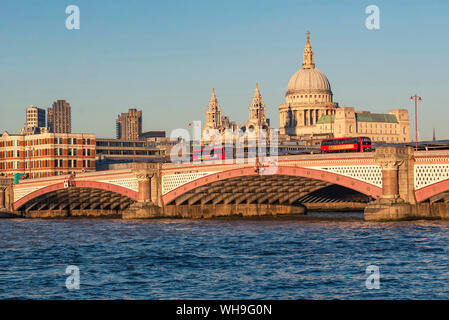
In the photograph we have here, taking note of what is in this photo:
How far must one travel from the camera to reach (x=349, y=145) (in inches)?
3755

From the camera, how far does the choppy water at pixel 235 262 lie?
1352 inches

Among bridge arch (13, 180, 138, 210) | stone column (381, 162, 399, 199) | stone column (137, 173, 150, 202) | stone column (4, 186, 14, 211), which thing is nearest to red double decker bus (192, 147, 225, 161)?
stone column (137, 173, 150, 202)

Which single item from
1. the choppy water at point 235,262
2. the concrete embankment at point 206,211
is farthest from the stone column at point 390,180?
the concrete embankment at point 206,211

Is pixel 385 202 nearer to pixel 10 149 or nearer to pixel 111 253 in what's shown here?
pixel 111 253

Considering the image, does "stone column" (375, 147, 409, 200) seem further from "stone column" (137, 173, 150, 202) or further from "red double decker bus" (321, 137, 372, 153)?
"stone column" (137, 173, 150, 202)

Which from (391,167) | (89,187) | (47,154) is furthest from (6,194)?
(391,167)

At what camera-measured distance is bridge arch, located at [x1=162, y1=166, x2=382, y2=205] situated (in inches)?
3105

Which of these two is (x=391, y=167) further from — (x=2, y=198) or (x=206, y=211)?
(x=2, y=198)

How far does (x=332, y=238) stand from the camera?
62562 millimetres

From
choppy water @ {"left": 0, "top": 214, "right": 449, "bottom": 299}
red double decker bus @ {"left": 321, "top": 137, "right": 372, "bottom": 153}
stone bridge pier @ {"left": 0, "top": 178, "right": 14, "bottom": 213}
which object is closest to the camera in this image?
choppy water @ {"left": 0, "top": 214, "right": 449, "bottom": 299}

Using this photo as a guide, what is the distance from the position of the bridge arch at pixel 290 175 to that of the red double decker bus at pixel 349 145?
26.4ft

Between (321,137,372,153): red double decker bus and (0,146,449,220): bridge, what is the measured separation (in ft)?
17.6

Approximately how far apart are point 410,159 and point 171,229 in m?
25.8
